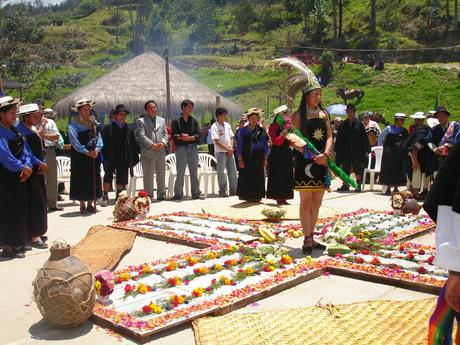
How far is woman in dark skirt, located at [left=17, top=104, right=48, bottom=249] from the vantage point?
6.44 metres

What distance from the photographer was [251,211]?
8.73m

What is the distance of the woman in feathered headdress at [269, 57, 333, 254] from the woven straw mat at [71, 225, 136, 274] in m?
2.00

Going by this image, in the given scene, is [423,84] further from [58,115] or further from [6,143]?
[6,143]

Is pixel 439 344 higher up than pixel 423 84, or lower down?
lower down

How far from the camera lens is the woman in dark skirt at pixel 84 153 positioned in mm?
8852

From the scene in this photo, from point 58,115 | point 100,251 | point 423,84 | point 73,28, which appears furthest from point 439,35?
point 73,28

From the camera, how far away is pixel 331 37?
5166cm

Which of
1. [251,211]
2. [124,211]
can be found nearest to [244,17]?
[251,211]

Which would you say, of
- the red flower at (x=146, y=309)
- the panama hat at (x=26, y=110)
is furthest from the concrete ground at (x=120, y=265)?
the panama hat at (x=26, y=110)

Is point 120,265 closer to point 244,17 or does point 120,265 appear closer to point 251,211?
point 251,211

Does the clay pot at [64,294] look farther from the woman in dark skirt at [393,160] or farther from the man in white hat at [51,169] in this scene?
the woman in dark skirt at [393,160]

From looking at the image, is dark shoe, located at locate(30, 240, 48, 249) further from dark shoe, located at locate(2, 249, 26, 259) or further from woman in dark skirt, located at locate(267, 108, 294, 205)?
woman in dark skirt, located at locate(267, 108, 294, 205)

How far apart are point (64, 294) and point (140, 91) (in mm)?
15920

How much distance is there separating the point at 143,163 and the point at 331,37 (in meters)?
44.3
